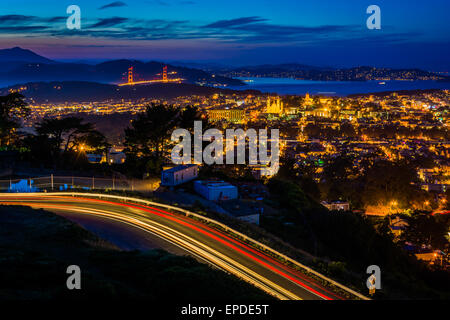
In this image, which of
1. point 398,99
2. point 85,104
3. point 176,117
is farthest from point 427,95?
point 176,117

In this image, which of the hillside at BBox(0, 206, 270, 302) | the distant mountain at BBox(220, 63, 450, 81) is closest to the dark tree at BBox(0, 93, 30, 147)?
the hillside at BBox(0, 206, 270, 302)

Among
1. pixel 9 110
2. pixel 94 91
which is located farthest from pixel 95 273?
pixel 94 91

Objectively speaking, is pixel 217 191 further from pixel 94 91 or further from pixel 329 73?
pixel 329 73

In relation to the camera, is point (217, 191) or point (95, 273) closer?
point (95, 273)
